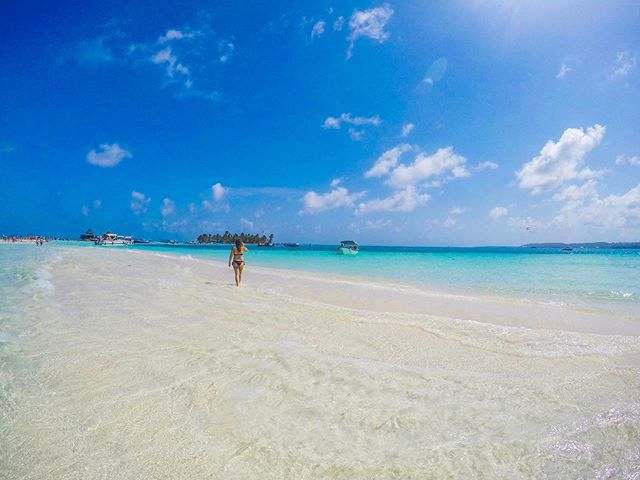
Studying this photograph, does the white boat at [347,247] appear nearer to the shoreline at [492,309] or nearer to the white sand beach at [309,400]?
the shoreline at [492,309]

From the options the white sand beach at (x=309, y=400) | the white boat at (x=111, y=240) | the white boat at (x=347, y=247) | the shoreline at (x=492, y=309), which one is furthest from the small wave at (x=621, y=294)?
the white boat at (x=111, y=240)

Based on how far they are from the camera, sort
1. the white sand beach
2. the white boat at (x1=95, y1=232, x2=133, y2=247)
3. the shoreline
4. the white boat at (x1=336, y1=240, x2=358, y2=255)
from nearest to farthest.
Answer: the white sand beach < the shoreline < the white boat at (x1=336, y1=240, x2=358, y2=255) < the white boat at (x1=95, y1=232, x2=133, y2=247)

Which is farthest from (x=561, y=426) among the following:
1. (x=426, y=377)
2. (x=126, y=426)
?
(x=126, y=426)

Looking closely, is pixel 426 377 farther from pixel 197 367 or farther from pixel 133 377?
pixel 133 377

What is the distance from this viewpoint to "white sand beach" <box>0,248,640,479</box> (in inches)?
110

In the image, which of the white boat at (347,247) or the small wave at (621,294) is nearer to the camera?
the small wave at (621,294)

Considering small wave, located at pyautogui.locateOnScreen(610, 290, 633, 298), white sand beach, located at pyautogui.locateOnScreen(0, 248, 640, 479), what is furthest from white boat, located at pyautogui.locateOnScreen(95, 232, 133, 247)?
small wave, located at pyautogui.locateOnScreen(610, 290, 633, 298)

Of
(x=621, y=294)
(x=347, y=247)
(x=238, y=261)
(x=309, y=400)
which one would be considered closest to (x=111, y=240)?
→ (x=347, y=247)

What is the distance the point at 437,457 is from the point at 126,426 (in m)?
2.96

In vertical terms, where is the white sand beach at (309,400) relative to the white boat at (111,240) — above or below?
below

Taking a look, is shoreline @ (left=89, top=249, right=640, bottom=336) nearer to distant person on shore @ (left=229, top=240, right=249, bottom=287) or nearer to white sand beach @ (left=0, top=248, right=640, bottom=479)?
white sand beach @ (left=0, top=248, right=640, bottom=479)

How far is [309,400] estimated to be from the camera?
3910mm

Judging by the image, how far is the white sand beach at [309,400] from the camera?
2.79 m

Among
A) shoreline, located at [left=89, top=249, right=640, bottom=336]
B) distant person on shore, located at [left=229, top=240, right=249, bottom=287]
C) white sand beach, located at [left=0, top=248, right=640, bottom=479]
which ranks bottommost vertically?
shoreline, located at [left=89, top=249, right=640, bottom=336]
